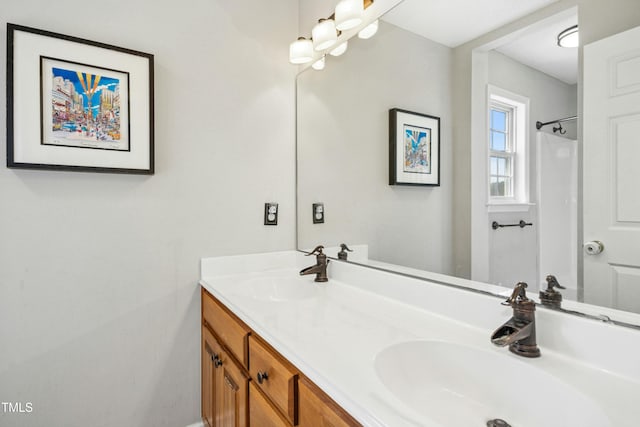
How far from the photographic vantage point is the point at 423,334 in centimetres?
93

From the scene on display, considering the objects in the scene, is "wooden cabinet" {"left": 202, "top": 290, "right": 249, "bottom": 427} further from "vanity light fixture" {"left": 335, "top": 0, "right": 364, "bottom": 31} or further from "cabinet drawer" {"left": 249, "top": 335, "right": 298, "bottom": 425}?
"vanity light fixture" {"left": 335, "top": 0, "right": 364, "bottom": 31}

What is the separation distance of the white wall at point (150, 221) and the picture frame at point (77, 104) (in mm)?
55

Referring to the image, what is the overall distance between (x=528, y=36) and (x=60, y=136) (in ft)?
5.41

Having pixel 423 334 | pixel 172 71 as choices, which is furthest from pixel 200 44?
pixel 423 334

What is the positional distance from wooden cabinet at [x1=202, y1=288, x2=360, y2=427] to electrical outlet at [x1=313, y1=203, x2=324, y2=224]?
648mm

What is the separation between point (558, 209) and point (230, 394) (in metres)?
1.20

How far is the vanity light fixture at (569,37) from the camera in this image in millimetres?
799

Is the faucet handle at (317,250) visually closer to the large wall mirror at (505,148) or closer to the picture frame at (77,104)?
the large wall mirror at (505,148)

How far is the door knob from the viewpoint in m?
0.77

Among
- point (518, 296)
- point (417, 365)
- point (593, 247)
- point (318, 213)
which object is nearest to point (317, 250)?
point (318, 213)

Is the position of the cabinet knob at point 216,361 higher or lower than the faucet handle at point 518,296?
lower

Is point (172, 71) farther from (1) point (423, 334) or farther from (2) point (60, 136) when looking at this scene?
(1) point (423, 334)

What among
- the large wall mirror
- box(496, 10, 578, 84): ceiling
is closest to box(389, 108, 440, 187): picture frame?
the large wall mirror

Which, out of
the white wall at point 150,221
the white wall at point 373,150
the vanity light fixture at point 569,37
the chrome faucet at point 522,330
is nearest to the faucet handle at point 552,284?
the chrome faucet at point 522,330
